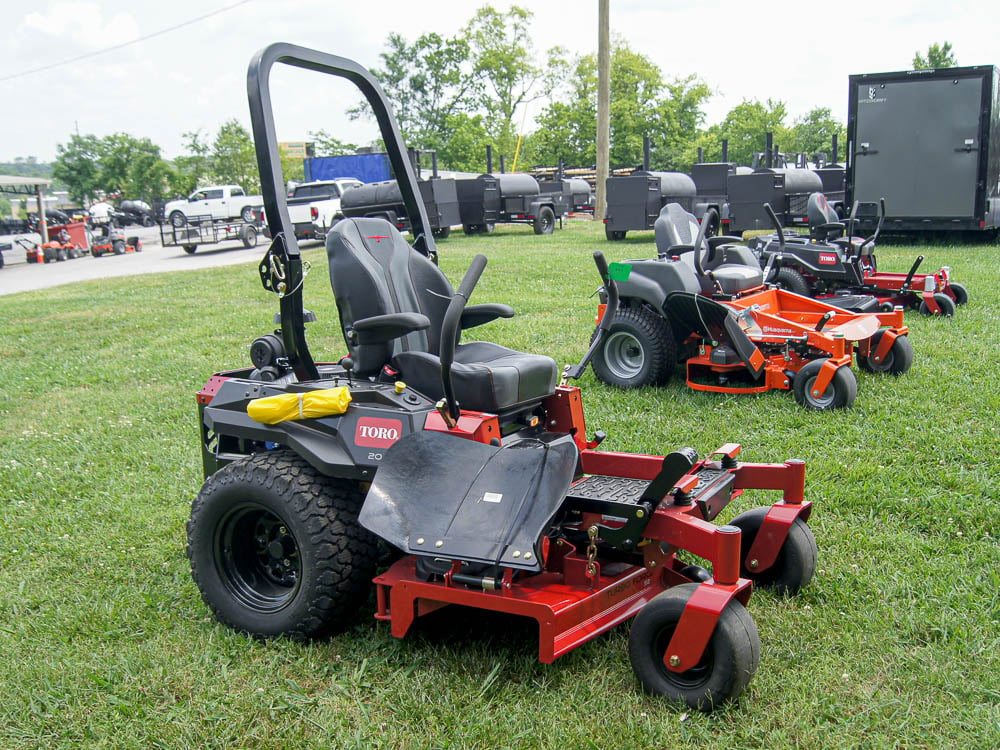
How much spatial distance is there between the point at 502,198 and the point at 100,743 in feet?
65.9

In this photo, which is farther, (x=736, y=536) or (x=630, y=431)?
(x=630, y=431)

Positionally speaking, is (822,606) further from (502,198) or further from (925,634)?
(502,198)

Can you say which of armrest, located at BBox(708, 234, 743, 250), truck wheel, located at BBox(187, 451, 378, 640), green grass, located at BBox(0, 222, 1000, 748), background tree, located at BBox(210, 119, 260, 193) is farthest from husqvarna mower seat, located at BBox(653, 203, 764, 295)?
background tree, located at BBox(210, 119, 260, 193)

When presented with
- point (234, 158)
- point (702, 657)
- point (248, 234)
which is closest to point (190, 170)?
point (234, 158)

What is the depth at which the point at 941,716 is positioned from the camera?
2.69 metres

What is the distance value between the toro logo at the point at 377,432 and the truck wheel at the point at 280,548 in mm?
222

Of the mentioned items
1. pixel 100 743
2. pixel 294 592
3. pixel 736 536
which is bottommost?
pixel 100 743

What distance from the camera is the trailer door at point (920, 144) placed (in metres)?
14.0

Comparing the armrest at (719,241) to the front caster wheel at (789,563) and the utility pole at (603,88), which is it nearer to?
the front caster wheel at (789,563)

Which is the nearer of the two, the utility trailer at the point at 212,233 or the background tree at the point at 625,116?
the utility trailer at the point at 212,233

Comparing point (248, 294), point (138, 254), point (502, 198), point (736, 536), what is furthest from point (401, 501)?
point (138, 254)

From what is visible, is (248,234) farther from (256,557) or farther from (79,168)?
(79,168)

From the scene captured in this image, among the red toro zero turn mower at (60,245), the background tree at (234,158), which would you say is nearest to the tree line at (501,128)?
the background tree at (234,158)

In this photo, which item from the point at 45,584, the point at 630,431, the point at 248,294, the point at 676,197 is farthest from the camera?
the point at 676,197
